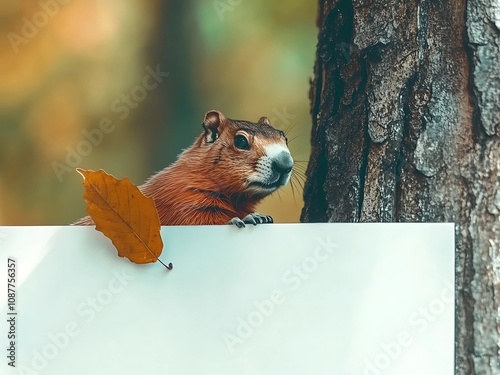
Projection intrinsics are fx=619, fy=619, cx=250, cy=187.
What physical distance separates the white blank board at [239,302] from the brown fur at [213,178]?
44mm

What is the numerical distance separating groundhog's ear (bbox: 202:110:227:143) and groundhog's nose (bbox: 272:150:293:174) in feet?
0.22

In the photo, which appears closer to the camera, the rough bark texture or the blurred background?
the rough bark texture

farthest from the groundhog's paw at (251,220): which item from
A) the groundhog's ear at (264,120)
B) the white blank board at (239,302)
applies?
the groundhog's ear at (264,120)

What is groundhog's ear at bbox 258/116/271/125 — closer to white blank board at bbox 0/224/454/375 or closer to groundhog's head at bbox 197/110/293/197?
groundhog's head at bbox 197/110/293/197

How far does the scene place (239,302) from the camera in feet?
1.57

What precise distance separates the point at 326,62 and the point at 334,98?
0.03 meters

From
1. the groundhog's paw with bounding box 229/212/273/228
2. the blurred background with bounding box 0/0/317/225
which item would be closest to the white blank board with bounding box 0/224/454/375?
the groundhog's paw with bounding box 229/212/273/228

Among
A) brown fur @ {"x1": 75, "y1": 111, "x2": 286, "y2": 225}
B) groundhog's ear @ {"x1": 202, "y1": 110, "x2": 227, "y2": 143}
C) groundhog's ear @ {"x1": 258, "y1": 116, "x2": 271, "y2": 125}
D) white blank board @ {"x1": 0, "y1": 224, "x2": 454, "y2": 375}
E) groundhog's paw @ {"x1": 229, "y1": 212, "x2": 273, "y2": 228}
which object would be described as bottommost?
white blank board @ {"x1": 0, "y1": 224, "x2": 454, "y2": 375}

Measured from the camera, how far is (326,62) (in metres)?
0.51

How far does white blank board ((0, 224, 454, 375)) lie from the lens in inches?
18.1

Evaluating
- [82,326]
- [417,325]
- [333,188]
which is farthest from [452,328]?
[82,326]

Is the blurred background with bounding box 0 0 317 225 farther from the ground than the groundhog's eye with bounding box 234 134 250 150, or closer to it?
farther from the ground

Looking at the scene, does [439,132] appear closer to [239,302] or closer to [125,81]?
[239,302]

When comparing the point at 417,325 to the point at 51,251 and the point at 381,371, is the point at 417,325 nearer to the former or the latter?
the point at 381,371
